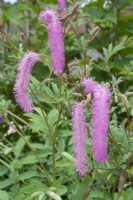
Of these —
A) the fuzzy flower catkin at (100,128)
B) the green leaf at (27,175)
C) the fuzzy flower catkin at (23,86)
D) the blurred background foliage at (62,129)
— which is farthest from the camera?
the green leaf at (27,175)

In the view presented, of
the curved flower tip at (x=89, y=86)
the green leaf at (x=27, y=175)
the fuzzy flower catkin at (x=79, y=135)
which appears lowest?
the green leaf at (x=27, y=175)

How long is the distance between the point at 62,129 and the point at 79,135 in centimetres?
102

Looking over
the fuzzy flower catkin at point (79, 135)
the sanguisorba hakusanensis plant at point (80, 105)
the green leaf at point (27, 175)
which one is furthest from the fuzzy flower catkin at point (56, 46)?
the green leaf at point (27, 175)

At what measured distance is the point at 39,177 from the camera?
189 centimetres

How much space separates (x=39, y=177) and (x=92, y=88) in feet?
2.66

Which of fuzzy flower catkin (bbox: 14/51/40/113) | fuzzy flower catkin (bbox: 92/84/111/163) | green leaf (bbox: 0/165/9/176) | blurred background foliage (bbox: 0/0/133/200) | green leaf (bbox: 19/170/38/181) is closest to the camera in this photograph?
fuzzy flower catkin (bbox: 92/84/111/163)

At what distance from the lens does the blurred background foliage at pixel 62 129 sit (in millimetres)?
1408

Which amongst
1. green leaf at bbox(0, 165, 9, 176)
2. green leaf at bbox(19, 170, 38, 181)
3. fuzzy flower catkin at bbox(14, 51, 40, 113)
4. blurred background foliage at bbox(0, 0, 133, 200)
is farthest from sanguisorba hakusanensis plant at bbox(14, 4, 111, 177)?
green leaf at bbox(0, 165, 9, 176)

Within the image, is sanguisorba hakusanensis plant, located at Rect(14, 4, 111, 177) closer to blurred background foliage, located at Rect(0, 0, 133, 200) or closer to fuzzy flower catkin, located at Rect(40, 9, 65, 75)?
fuzzy flower catkin, located at Rect(40, 9, 65, 75)

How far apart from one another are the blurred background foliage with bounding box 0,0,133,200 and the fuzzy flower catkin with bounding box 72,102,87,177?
24 centimetres

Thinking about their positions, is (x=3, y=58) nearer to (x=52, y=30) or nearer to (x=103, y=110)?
(x=52, y=30)

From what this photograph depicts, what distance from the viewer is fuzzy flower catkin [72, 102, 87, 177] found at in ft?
3.45

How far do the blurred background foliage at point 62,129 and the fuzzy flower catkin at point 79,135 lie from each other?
24 centimetres

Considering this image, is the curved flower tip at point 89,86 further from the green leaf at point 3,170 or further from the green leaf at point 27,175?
the green leaf at point 3,170
